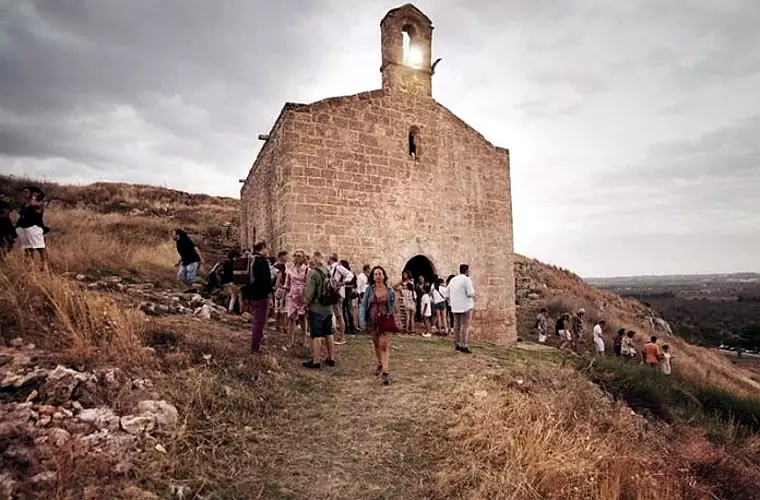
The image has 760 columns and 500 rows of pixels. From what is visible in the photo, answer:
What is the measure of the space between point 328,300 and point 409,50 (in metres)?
9.51

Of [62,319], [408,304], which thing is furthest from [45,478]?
[408,304]

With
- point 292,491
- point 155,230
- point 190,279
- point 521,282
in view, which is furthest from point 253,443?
point 521,282

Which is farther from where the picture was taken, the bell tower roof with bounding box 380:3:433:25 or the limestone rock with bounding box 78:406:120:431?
the bell tower roof with bounding box 380:3:433:25

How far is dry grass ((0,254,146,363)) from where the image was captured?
536cm

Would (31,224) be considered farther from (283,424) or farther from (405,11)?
(405,11)

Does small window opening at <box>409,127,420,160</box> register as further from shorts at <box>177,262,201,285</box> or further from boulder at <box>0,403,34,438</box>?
boulder at <box>0,403,34,438</box>

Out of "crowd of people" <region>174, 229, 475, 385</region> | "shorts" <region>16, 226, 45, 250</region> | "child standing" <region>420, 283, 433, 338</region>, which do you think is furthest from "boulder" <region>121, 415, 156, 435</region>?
"child standing" <region>420, 283, 433, 338</region>

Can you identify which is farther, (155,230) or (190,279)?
(155,230)

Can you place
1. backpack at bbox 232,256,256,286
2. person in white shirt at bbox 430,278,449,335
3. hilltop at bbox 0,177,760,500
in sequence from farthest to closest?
person in white shirt at bbox 430,278,449,335
backpack at bbox 232,256,256,286
hilltop at bbox 0,177,760,500

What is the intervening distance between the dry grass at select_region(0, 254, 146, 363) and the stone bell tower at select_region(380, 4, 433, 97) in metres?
9.48

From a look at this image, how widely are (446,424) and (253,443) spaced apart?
2174 millimetres

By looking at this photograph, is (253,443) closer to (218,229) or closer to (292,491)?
(292,491)

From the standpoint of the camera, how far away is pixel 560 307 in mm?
24484

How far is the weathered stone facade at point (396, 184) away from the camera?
38.5ft
